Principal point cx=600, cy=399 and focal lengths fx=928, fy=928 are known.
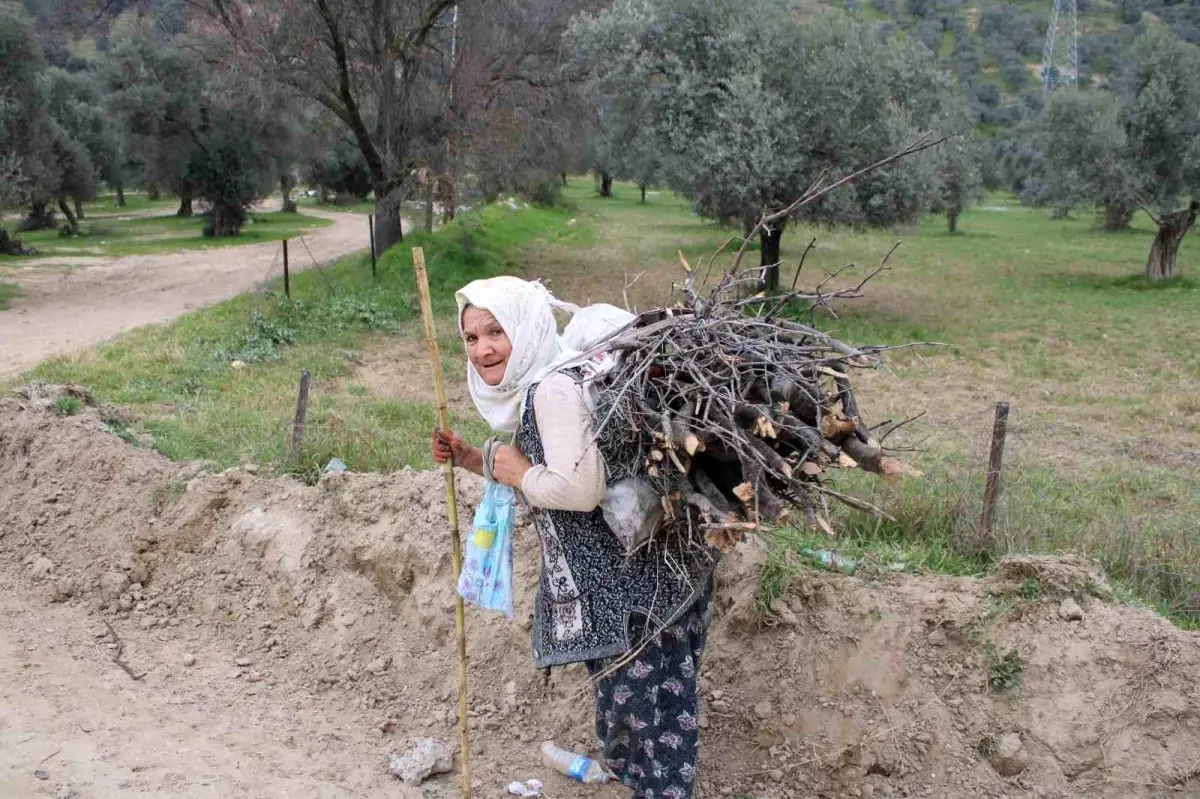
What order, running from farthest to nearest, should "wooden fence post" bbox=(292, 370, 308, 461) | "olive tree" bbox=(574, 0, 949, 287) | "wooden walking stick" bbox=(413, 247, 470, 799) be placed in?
"olive tree" bbox=(574, 0, 949, 287), "wooden fence post" bbox=(292, 370, 308, 461), "wooden walking stick" bbox=(413, 247, 470, 799)

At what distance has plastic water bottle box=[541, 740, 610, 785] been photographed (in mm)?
3729

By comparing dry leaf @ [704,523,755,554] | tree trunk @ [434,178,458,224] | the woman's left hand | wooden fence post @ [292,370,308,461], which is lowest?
wooden fence post @ [292,370,308,461]

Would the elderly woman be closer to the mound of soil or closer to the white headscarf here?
the white headscarf

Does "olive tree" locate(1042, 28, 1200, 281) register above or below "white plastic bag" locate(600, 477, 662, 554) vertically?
above

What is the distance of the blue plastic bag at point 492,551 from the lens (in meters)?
3.18

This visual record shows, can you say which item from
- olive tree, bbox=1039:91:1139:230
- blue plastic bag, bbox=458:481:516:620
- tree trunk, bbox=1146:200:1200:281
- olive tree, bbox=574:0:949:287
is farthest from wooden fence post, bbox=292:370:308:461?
tree trunk, bbox=1146:200:1200:281

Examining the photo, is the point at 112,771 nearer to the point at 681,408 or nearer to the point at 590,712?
the point at 590,712

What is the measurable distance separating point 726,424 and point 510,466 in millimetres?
674

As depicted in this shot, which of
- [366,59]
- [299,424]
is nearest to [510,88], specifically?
[366,59]

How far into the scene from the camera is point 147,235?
27.2 m

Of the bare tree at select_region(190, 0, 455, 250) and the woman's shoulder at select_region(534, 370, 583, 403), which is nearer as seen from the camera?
the woman's shoulder at select_region(534, 370, 583, 403)

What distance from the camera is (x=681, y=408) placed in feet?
9.14

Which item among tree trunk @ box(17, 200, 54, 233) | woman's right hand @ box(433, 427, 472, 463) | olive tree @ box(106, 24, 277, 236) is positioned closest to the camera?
woman's right hand @ box(433, 427, 472, 463)

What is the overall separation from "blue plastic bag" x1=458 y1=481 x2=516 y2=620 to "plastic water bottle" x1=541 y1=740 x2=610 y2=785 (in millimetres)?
943
